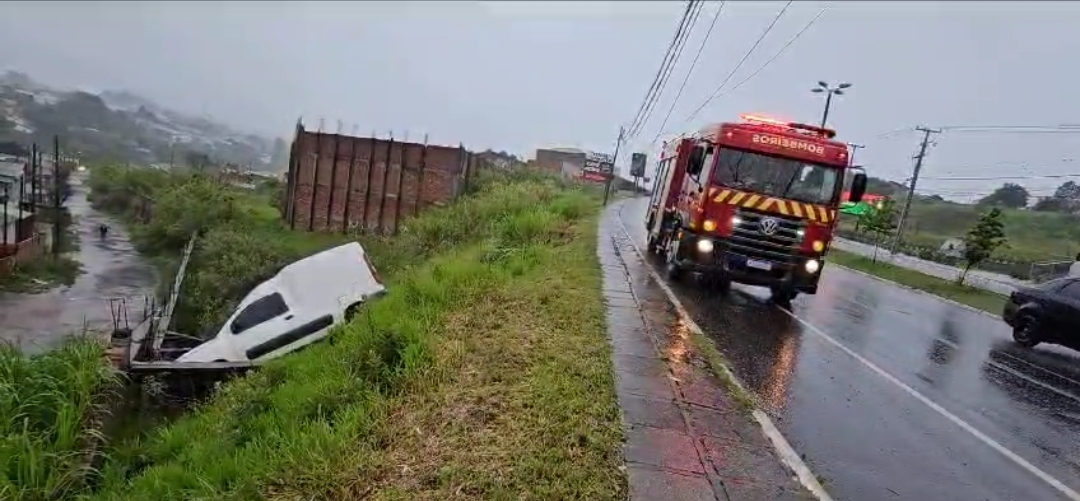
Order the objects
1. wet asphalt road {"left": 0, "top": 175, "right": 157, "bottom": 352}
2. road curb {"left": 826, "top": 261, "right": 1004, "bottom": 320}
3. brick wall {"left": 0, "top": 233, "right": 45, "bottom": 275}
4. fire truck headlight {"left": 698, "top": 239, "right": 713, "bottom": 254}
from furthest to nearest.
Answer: brick wall {"left": 0, "top": 233, "right": 45, "bottom": 275}, wet asphalt road {"left": 0, "top": 175, "right": 157, "bottom": 352}, road curb {"left": 826, "top": 261, "right": 1004, "bottom": 320}, fire truck headlight {"left": 698, "top": 239, "right": 713, "bottom": 254}

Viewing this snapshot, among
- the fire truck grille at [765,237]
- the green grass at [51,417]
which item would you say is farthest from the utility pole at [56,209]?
the fire truck grille at [765,237]

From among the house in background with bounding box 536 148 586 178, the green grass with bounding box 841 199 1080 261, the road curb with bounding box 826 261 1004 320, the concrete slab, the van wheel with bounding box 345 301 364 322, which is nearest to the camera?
the concrete slab

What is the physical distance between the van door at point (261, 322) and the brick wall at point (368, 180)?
48.7 ft

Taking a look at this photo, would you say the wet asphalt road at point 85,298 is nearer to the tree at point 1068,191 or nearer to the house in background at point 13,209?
the house in background at point 13,209

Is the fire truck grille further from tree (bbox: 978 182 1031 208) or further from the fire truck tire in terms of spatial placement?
tree (bbox: 978 182 1031 208)

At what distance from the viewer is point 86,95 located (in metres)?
62.2

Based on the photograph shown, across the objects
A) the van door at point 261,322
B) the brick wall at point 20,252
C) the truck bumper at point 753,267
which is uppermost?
the truck bumper at point 753,267

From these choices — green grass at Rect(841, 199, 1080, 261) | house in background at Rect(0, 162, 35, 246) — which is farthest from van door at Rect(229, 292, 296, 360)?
green grass at Rect(841, 199, 1080, 261)

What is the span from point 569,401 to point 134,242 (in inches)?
1706

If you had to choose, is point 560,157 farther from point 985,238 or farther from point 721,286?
Result: point 721,286

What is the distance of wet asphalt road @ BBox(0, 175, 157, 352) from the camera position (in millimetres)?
20891

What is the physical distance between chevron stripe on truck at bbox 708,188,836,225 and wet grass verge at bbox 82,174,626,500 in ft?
8.48

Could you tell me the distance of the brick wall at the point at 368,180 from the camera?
96.8 ft

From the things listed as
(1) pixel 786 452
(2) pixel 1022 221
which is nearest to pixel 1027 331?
(1) pixel 786 452
